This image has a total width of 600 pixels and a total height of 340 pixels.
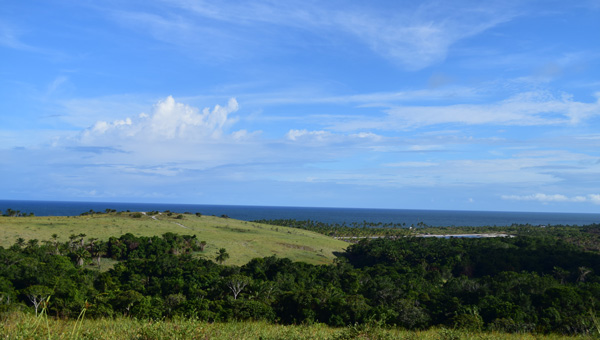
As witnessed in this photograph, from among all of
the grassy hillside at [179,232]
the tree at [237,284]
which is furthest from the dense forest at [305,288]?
the grassy hillside at [179,232]

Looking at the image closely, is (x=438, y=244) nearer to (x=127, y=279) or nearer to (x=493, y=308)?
(x=493, y=308)

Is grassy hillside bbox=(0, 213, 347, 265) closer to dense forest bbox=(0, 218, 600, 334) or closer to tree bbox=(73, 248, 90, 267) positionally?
dense forest bbox=(0, 218, 600, 334)

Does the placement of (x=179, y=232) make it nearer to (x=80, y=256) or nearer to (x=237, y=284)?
(x=80, y=256)

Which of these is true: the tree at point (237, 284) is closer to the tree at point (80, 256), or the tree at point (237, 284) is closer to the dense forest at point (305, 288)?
the dense forest at point (305, 288)

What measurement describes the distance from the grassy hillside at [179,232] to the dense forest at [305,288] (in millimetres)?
7982

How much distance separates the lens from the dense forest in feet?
120

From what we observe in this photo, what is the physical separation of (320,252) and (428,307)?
63.9 meters

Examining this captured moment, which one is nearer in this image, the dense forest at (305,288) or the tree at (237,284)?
the dense forest at (305,288)

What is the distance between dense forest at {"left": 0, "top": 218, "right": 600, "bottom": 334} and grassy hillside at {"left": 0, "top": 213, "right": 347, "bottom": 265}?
26.2ft

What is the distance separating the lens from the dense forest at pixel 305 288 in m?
36.7

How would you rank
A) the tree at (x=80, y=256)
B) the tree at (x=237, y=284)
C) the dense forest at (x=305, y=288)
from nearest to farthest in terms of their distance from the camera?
the dense forest at (x=305, y=288) < the tree at (x=237, y=284) < the tree at (x=80, y=256)

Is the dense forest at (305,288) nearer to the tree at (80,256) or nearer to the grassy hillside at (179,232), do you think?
the tree at (80,256)

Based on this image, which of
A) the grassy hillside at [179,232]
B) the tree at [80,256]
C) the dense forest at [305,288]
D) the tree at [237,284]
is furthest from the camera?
the grassy hillside at [179,232]

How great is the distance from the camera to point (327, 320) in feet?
125
